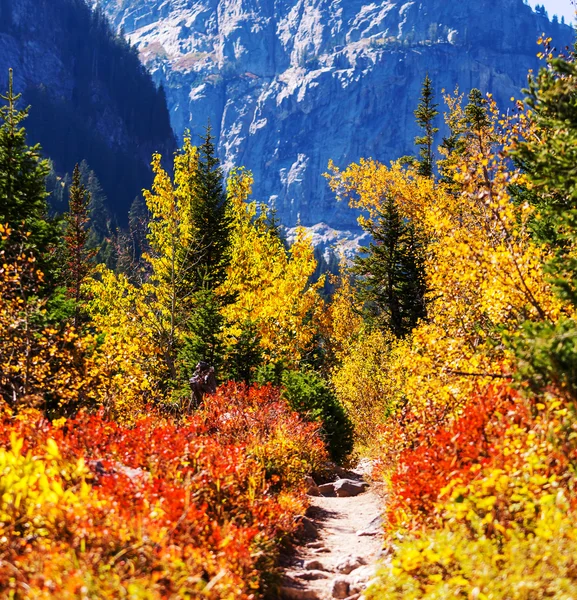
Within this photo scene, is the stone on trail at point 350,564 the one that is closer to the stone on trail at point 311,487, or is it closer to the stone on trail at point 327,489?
the stone on trail at point 311,487

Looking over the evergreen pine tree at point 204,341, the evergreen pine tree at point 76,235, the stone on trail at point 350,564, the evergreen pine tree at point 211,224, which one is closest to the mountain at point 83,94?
the evergreen pine tree at point 76,235

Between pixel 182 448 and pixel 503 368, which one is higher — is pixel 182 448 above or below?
below

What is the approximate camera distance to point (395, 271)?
1043 inches

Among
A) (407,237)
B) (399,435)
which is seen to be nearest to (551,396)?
(399,435)

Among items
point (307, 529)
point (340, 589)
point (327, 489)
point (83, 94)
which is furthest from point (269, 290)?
point (83, 94)

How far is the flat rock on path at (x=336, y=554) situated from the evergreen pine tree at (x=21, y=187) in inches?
425

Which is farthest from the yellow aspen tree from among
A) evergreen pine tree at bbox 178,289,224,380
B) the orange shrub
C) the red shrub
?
the red shrub

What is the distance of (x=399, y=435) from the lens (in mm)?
9148

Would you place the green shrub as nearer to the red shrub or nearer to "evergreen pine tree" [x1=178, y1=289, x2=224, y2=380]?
"evergreen pine tree" [x1=178, y1=289, x2=224, y2=380]

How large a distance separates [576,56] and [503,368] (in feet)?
36.3

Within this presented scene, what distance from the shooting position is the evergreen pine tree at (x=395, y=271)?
85.9 feet

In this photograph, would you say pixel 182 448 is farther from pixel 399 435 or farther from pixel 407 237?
pixel 407 237

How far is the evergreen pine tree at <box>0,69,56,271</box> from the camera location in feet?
55.3

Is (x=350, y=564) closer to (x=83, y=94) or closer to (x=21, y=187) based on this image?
(x=21, y=187)
